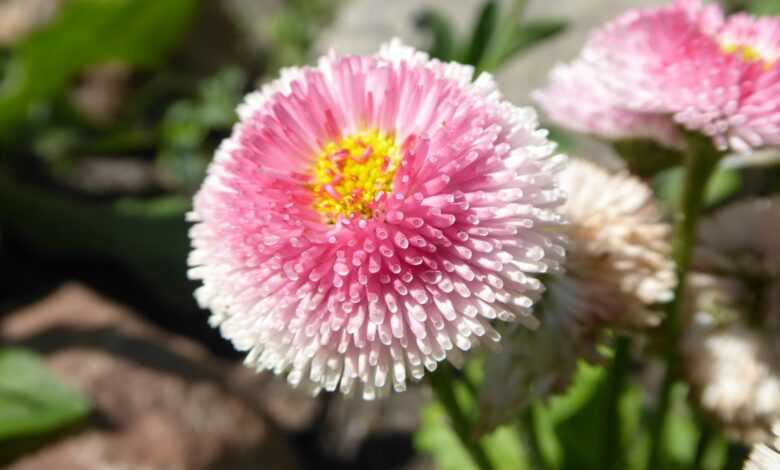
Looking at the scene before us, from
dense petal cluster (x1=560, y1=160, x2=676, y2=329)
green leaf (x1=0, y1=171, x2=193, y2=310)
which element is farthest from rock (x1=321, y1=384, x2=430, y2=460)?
dense petal cluster (x1=560, y1=160, x2=676, y2=329)

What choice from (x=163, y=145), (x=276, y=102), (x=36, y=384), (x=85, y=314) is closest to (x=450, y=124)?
(x=276, y=102)

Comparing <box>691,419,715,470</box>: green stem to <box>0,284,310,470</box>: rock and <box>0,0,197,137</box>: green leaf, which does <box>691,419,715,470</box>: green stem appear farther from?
<box>0,0,197,137</box>: green leaf

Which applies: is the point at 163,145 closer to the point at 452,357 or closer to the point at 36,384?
the point at 36,384

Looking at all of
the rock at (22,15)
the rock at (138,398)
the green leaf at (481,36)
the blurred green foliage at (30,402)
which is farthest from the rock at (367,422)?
the rock at (22,15)

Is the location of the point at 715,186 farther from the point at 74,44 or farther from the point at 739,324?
the point at 74,44

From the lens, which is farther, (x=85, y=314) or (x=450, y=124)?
(x=85, y=314)
